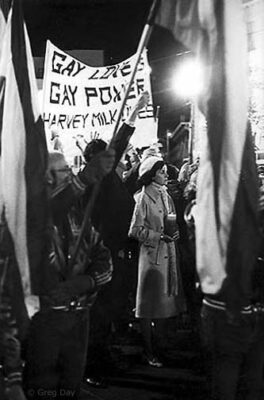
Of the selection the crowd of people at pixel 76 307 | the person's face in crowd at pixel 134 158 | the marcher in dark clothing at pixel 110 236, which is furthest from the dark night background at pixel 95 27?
the person's face in crowd at pixel 134 158

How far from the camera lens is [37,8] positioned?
476 centimetres

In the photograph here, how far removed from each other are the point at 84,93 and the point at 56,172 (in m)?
1.54

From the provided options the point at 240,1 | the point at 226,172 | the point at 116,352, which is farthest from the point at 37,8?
the point at 116,352

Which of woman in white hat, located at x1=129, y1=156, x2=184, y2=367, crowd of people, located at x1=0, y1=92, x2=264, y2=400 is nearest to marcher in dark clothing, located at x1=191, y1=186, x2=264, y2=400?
A: crowd of people, located at x1=0, y1=92, x2=264, y2=400

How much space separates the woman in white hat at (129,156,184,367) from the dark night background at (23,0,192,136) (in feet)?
3.07

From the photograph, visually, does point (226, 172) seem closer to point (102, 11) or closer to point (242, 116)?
point (242, 116)

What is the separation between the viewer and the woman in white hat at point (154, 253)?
18.6ft

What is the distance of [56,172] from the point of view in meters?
3.65

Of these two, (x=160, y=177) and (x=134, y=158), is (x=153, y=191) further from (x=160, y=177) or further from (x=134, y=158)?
(x=134, y=158)

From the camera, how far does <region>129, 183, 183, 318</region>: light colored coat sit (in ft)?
18.6

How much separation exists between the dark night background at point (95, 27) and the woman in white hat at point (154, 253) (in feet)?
3.07

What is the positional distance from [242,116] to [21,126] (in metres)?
1.07

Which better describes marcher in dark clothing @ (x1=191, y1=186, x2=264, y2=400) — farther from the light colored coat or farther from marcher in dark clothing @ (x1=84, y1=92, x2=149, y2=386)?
the light colored coat

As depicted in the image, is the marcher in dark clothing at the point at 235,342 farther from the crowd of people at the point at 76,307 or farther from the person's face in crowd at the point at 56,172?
the person's face in crowd at the point at 56,172
